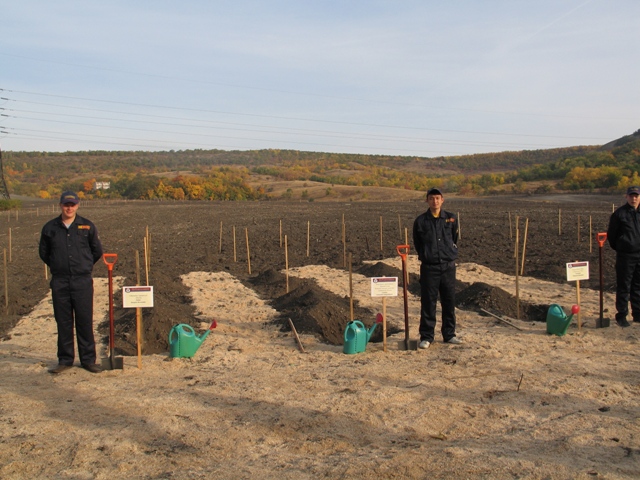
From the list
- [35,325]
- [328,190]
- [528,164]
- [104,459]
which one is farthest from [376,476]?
[528,164]

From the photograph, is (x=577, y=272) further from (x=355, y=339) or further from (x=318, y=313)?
(x=318, y=313)

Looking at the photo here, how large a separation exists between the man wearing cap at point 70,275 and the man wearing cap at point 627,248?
20.6 ft

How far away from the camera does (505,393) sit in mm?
5324

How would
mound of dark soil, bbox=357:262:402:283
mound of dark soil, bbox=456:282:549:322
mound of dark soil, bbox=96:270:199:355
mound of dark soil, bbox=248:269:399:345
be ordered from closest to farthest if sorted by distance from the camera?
mound of dark soil, bbox=96:270:199:355
mound of dark soil, bbox=248:269:399:345
mound of dark soil, bbox=456:282:549:322
mound of dark soil, bbox=357:262:402:283

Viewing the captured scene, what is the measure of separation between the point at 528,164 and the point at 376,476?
395ft

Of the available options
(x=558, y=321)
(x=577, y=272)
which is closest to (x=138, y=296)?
(x=558, y=321)

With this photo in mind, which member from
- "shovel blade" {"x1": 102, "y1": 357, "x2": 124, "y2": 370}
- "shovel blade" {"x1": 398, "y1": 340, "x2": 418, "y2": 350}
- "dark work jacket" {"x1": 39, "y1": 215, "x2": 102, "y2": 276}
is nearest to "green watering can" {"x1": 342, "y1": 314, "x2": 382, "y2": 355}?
"shovel blade" {"x1": 398, "y1": 340, "x2": 418, "y2": 350}

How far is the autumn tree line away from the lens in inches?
2461

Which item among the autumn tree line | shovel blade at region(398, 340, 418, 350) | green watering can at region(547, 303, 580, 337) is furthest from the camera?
the autumn tree line

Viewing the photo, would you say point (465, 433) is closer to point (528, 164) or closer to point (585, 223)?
point (585, 223)

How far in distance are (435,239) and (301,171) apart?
110145 mm

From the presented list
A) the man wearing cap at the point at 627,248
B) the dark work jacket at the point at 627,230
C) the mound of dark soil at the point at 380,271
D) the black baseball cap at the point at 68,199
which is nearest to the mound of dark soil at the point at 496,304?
the man wearing cap at the point at 627,248

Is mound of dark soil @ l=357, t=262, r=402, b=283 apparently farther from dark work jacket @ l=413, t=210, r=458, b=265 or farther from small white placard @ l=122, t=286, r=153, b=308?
small white placard @ l=122, t=286, r=153, b=308

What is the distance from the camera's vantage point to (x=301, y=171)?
11600 centimetres
